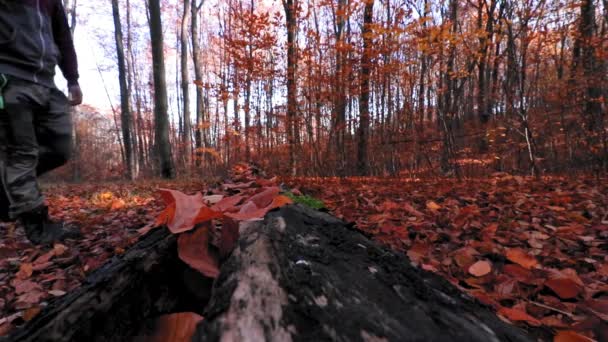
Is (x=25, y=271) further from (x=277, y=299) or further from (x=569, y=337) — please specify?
(x=569, y=337)

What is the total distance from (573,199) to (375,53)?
4.87m

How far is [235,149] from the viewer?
39.4 ft

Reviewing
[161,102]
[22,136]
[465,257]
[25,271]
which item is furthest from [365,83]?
[25,271]

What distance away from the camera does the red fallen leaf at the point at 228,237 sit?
771mm

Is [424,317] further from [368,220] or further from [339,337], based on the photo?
[368,220]

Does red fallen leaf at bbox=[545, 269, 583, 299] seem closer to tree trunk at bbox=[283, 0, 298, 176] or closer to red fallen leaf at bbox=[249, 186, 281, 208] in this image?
red fallen leaf at bbox=[249, 186, 281, 208]

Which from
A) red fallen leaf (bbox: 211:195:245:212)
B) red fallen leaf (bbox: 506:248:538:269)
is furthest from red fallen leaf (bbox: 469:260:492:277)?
red fallen leaf (bbox: 211:195:245:212)

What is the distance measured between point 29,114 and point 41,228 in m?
0.77

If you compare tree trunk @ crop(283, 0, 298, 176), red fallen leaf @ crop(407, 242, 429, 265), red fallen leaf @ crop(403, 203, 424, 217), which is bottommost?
red fallen leaf @ crop(407, 242, 429, 265)

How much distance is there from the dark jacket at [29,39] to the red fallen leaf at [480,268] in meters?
2.76

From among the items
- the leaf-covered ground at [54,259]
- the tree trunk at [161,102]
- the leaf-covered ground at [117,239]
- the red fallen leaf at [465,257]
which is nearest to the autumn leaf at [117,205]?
the leaf-covered ground at [117,239]

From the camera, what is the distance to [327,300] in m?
0.55

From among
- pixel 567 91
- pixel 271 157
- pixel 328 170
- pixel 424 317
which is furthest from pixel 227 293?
pixel 271 157

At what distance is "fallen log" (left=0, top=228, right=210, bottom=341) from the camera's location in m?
0.53
